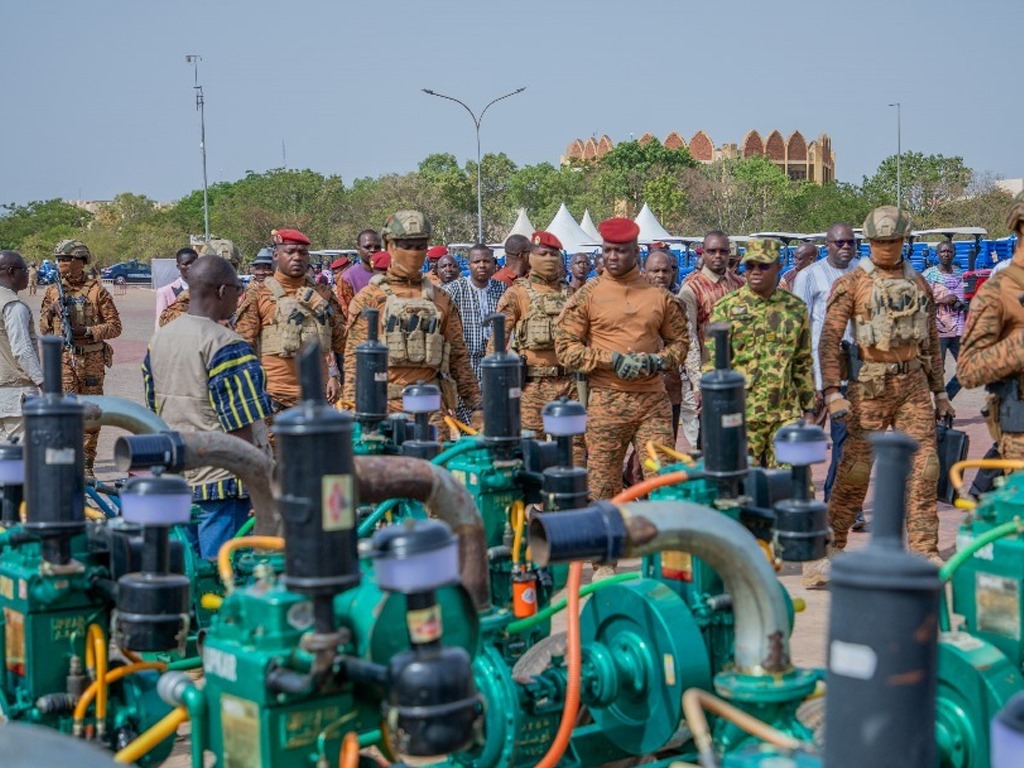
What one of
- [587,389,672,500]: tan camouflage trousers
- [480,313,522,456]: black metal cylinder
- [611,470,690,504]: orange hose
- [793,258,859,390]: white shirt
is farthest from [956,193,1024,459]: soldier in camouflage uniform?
[793,258,859,390]: white shirt

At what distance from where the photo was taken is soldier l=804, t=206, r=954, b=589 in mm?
7672

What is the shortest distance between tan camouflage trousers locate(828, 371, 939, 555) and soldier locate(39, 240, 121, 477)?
6.43 metres

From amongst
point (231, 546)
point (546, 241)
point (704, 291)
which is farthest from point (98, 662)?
point (704, 291)

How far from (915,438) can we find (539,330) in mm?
3020

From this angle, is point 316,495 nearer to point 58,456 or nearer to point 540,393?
point 58,456

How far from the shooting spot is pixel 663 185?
73.8 metres

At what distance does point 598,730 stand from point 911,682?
9.07ft

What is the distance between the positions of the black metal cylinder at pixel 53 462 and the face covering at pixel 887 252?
16.3 feet

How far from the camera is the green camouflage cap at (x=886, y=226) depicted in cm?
763

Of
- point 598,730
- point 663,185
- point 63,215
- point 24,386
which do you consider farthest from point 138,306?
point 63,215

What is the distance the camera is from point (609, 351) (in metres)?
8.11

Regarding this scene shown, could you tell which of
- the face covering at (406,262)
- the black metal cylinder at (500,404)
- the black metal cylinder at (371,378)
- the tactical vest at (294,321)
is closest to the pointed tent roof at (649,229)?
the tactical vest at (294,321)

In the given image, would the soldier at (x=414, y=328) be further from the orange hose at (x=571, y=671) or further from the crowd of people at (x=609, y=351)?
the orange hose at (x=571, y=671)

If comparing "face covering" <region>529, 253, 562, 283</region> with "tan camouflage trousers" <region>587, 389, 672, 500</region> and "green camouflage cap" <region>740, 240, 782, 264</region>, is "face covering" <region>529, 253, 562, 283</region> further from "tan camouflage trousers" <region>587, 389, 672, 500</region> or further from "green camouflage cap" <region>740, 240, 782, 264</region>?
"green camouflage cap" <region>740, 240, 782, 264</region>
